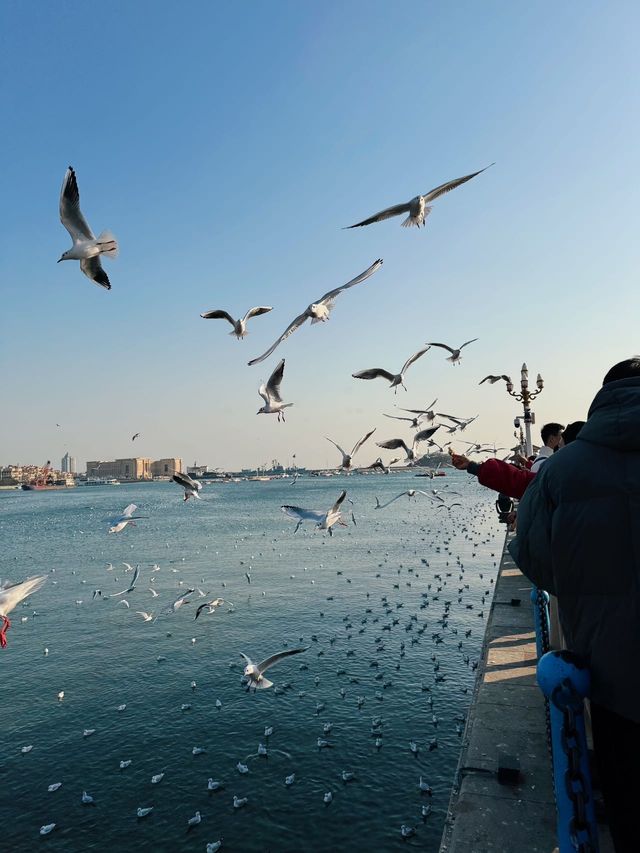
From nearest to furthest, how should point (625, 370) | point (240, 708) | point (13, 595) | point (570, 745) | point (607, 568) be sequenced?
point (607, 568) → point (570, 745) → point (625, 370) → point (13, 595) → point (240, 708)

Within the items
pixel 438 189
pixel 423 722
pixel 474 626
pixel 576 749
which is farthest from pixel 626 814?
pixel 474 626

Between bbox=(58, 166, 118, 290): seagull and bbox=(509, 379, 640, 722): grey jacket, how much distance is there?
527 centimetres

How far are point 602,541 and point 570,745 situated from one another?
85cm

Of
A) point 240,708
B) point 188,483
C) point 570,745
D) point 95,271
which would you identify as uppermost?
point 95,271

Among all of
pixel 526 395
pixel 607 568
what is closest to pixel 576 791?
pixel 607 568

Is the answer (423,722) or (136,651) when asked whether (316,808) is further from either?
(136,651)

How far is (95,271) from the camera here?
6.08m

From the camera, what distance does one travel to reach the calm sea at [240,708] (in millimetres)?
8633

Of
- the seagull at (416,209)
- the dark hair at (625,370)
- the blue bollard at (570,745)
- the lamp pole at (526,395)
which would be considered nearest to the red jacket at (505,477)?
the dark hair at (625,370)

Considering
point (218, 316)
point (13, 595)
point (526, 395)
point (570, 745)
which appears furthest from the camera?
point (526, 395)

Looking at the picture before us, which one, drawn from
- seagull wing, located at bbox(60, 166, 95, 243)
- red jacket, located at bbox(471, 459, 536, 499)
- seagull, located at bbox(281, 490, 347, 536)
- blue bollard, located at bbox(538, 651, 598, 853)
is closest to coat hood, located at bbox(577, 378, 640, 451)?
blue bollard, located at bbox(538, 651, 598, 853)

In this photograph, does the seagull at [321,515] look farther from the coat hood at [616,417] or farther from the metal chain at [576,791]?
the coat hood at [616,417]

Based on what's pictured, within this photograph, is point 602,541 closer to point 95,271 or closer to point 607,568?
point 607,568

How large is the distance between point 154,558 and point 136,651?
20027mm
